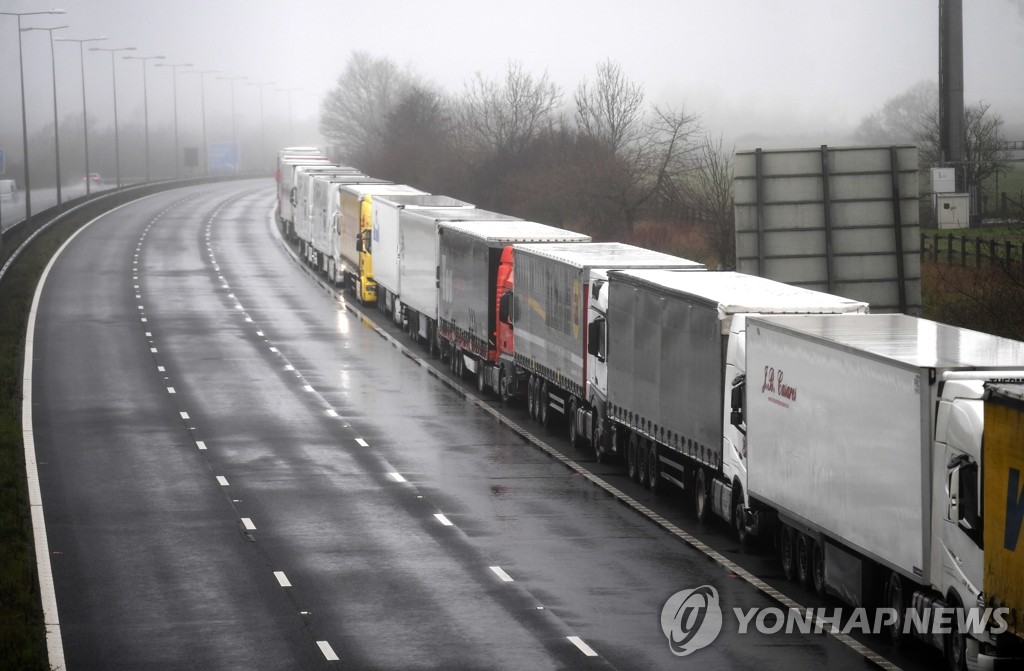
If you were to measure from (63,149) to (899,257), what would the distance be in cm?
14698

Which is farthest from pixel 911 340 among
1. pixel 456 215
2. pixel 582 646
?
pixel 456 215

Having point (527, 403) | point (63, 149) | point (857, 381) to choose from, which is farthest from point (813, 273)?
point (63, 149)

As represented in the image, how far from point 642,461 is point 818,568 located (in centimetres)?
799

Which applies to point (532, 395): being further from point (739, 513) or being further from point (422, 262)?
point (739, 513)

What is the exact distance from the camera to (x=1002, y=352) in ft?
59.9

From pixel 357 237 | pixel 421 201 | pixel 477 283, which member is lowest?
pixel 477 283

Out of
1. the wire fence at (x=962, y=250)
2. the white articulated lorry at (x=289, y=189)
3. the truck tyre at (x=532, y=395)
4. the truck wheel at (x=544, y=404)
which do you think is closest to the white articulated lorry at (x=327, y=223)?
the white articulated lorry at (x=289, y=189)

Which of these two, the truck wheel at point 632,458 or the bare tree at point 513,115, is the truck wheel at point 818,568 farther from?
the bare tree at point 513,115

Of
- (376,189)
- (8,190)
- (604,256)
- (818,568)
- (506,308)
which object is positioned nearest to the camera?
(818,568)

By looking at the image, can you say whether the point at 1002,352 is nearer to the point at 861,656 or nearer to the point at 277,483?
the point at 861,656

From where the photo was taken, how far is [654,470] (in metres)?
28.0

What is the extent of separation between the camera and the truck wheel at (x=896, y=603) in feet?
60.4

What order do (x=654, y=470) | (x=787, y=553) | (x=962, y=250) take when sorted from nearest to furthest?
(x=787, y=553), (x=654, y=470), (x=962, y=250)

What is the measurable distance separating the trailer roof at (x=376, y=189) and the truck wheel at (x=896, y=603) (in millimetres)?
41076
